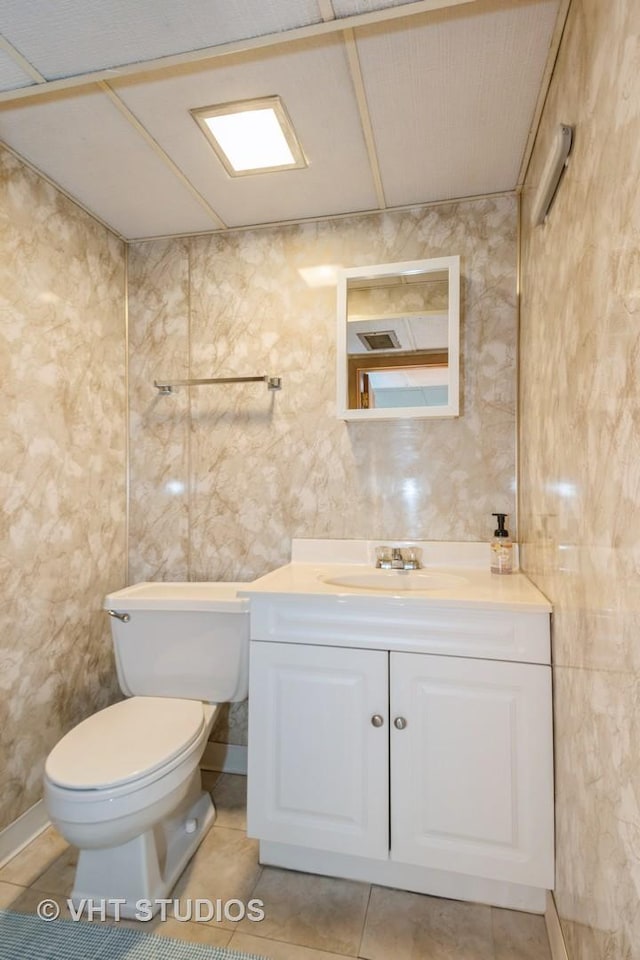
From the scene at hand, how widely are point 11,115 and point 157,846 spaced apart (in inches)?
82.8

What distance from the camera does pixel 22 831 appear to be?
1.54 meters

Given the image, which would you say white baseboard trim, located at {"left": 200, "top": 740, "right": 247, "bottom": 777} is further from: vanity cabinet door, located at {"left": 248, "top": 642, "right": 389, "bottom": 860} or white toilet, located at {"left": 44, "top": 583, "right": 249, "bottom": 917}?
vanity cabinet door, located at {"left": 248, "top": 642, "right": 389, "bottom": 860}

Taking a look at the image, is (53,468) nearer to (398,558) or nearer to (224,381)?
(224,381)

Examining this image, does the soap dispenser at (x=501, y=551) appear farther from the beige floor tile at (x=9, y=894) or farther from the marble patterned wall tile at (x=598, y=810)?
the beige floor tile at (x=9, y=894)

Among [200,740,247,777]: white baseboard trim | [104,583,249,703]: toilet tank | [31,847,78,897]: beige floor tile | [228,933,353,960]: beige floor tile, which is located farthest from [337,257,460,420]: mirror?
[31,847,78,897]: beige floor tile

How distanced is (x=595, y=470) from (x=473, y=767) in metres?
0.83

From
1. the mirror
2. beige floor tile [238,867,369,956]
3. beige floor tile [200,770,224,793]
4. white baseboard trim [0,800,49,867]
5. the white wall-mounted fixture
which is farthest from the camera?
beige floor tile [200,770,224,793]

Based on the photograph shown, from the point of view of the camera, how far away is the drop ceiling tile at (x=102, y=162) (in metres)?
1.39

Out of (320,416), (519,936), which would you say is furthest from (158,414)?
(519,936)

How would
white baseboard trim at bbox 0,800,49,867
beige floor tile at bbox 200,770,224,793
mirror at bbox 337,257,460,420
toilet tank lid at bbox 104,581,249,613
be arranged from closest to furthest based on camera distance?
white baseboard trim at bbox 0,800,49,867
toilet tank lid at bbox 104,581,249,613
mirror at bbox 337,257,460,420
beige floor tile at bbox 200,770,224,793

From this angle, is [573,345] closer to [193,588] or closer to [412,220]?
[412,220]

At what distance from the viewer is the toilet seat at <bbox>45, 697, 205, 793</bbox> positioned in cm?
120

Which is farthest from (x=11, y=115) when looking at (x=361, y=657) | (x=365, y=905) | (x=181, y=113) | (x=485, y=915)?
(x=485, y=915)

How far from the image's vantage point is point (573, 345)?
1018mm
